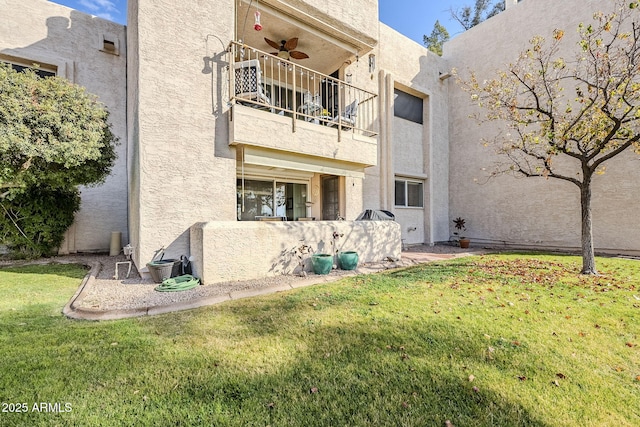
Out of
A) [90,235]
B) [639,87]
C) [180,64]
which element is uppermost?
[180,64]

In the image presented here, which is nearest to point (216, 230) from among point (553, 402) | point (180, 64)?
point (180, 64)

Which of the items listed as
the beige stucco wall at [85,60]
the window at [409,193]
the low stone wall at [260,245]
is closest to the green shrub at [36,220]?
the beige stucco wall at [85,60]

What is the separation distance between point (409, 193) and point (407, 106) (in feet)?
19.7

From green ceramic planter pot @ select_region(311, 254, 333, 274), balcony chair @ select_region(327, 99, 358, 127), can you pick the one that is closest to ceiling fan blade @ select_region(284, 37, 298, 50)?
balcony chair @ select_region(327, 99, 358, 127)

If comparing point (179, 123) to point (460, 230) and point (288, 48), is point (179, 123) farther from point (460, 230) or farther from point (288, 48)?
point (460, 230)

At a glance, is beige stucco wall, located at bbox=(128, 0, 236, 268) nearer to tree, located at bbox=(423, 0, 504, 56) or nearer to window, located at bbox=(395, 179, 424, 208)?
window, located at bbox=(395, 179, 424, 208)

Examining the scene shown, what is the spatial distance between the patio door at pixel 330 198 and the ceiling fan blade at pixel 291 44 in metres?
6.46

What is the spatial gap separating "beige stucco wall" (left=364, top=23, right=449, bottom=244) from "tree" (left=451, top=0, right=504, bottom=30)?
1852 cm

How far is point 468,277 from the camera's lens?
9.34 m

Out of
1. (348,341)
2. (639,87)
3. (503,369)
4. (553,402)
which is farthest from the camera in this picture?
(639,87)

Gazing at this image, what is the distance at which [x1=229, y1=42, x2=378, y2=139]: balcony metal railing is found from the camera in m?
10.2

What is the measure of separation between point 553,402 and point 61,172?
47.6 feet

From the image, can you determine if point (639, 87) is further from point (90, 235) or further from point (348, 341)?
point (90, 235)

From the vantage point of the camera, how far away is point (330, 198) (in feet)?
48.4
